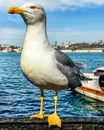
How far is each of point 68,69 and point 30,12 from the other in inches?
47.0

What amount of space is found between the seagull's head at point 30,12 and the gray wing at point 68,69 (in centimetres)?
65

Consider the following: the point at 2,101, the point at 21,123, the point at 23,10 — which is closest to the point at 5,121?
the point at 21,123

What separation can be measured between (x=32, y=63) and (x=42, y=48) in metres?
0.29

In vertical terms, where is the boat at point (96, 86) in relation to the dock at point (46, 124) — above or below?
below

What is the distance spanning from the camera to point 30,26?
→ 20.9 ft

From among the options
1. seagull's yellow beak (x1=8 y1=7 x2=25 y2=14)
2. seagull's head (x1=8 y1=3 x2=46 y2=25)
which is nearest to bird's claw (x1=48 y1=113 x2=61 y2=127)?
seagull's head (x1=8 y1=3 x2=46 y2=25)

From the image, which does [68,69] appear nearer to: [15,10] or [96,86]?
[15,10]

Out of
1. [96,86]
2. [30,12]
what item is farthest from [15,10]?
[96,86]

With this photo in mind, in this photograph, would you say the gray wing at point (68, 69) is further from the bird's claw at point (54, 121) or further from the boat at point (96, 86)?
the boat at point (96, 86)

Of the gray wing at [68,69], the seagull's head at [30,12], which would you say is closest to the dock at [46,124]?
the gray wing at [68,69]

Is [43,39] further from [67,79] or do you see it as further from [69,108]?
[69,108]

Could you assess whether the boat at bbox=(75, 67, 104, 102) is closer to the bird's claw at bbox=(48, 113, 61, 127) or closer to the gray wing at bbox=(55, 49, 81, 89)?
the gray wing at bbox=(55, 49, 81, 89)

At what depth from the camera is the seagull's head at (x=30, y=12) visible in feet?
20.5

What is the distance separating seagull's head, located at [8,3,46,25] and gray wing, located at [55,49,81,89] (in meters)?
0.65
